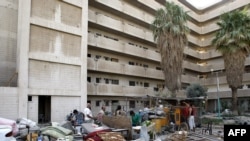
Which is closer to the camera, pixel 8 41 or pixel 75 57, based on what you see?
pixel 8 41

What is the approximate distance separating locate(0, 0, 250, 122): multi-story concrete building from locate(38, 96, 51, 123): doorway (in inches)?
3.3

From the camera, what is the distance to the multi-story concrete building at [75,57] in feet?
70.6

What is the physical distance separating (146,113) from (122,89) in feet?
40.8

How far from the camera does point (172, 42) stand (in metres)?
29.9

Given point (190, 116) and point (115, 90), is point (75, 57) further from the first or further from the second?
point (190, 116)

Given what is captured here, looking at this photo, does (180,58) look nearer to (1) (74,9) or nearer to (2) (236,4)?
(1) (74,9)

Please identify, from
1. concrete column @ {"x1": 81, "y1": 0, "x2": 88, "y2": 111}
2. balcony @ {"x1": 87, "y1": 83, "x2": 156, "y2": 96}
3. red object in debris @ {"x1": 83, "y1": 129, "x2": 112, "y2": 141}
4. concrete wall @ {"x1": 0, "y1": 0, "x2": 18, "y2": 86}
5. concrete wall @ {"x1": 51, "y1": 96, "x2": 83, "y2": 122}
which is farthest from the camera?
balcony @ {"x1": 87, "y1": 83, "x2": 156, "y2": 96}

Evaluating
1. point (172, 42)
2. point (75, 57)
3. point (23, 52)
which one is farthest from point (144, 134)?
point (172, 42)

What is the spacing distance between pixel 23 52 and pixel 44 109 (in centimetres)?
544

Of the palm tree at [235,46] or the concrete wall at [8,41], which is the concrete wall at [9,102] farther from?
the palm tree at [235,46]

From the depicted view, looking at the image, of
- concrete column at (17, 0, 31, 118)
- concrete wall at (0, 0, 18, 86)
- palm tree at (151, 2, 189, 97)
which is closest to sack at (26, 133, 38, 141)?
concrete column at (17, 0, 31, 118)

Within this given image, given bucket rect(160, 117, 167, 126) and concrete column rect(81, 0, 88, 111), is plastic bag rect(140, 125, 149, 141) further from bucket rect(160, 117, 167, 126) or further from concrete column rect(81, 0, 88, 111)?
concrete column rect(81, 0, 88, 111)

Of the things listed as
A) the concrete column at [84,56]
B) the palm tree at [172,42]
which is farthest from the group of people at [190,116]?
the concrete column at [84,56]

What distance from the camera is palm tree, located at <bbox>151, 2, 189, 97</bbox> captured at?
29719mm
